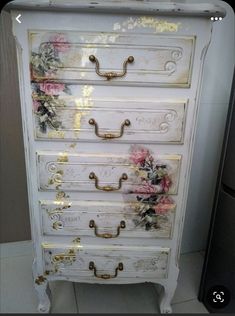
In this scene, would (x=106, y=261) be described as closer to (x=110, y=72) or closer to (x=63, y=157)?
(x=63, y=157)

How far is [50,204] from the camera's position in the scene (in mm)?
818

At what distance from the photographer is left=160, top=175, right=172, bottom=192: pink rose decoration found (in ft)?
2.60

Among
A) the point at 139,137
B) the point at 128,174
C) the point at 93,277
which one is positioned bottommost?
the point at 93,277

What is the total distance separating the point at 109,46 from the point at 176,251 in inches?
24.8

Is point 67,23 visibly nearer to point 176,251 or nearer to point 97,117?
point 97,117

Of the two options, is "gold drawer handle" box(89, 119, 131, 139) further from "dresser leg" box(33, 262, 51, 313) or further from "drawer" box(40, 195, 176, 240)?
"dresser leg" box(33, 262, 51, 313)

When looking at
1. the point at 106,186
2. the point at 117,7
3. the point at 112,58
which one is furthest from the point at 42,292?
the point at 117,7

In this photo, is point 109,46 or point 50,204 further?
point 50,204

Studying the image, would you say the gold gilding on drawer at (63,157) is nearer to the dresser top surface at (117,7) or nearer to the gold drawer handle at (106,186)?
the gold drawer handle at (106,186)

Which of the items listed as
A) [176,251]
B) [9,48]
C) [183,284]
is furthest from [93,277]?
[9,48]

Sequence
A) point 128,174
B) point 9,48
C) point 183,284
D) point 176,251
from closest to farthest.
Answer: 1. point 128,174
2. point 176,251
3. point 9,48
4. point 183,284

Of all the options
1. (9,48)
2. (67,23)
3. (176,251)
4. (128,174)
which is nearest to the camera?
(67,23)

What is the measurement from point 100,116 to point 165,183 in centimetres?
26

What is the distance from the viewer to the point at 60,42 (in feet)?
2.19
